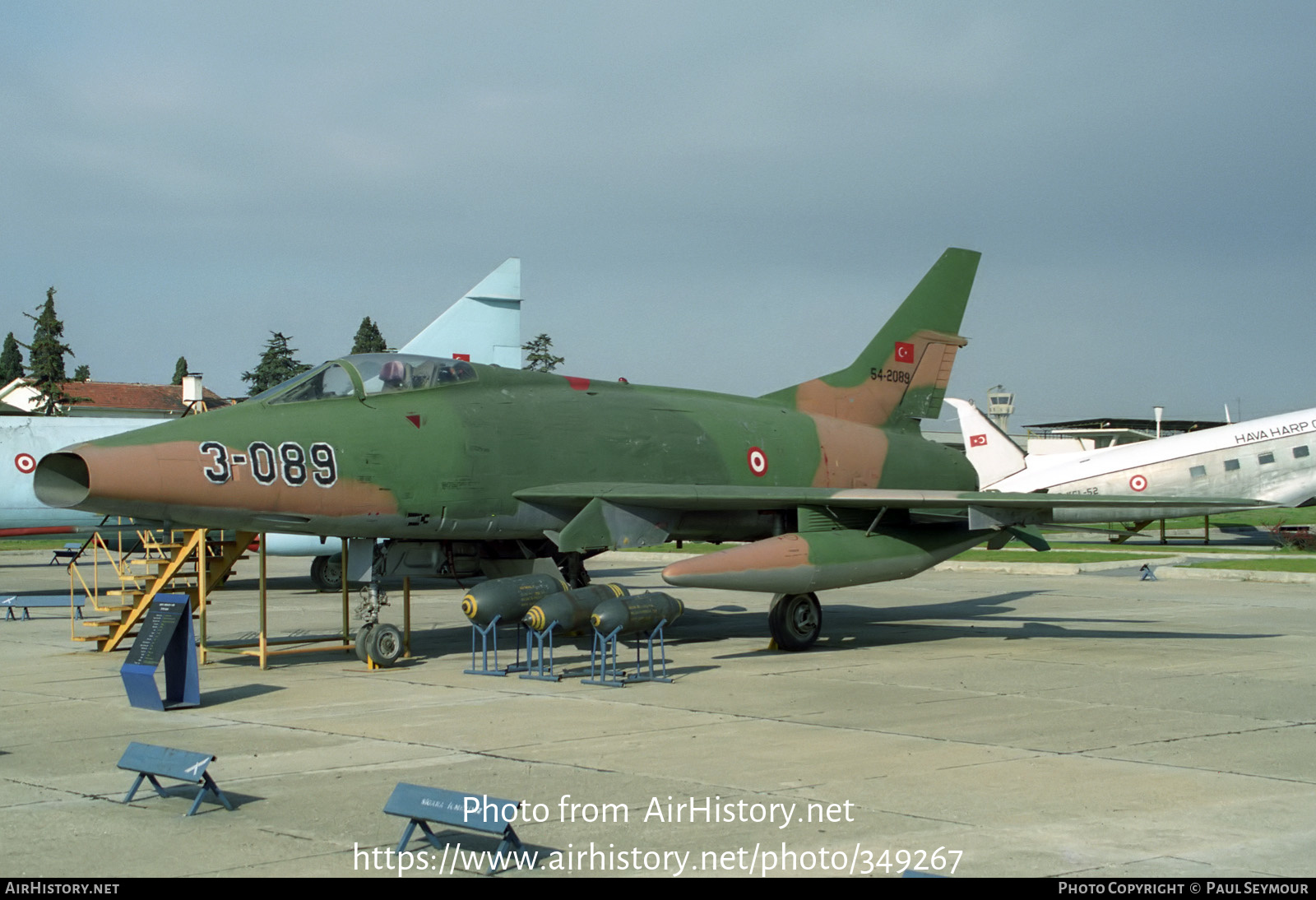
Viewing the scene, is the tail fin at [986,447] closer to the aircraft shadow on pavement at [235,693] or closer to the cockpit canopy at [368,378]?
the cockpit canopy at [368,378]

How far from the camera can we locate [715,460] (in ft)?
52.9

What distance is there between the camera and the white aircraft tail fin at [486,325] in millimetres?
27516

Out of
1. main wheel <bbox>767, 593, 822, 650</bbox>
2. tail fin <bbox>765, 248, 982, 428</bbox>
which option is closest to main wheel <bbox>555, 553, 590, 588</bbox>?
main wheel <bbox>767, 593, 822, 650</bbox>

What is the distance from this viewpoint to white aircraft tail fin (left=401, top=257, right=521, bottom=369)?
90.3 ft

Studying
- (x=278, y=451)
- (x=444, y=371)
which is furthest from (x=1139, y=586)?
(x=278, y=451)

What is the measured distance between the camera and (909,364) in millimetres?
19188

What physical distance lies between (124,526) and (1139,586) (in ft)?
66.0

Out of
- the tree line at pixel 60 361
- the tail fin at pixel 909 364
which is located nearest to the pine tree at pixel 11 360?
the tree line at pixel 60 361

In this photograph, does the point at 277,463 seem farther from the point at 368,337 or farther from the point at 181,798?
the point at 368,337

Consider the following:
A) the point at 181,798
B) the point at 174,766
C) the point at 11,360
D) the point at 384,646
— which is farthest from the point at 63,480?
the point at 11,360

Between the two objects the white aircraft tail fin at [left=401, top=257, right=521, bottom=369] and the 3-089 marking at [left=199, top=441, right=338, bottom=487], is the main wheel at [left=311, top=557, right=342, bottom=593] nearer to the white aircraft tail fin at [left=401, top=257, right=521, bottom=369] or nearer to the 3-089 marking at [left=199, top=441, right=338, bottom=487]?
the white aircraft tail fin at [left=401, top=257, right=521, bottom=369]

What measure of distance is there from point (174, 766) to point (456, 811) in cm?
217

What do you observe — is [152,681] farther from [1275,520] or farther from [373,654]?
[1275,520]

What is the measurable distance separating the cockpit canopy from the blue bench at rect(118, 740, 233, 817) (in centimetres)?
642
